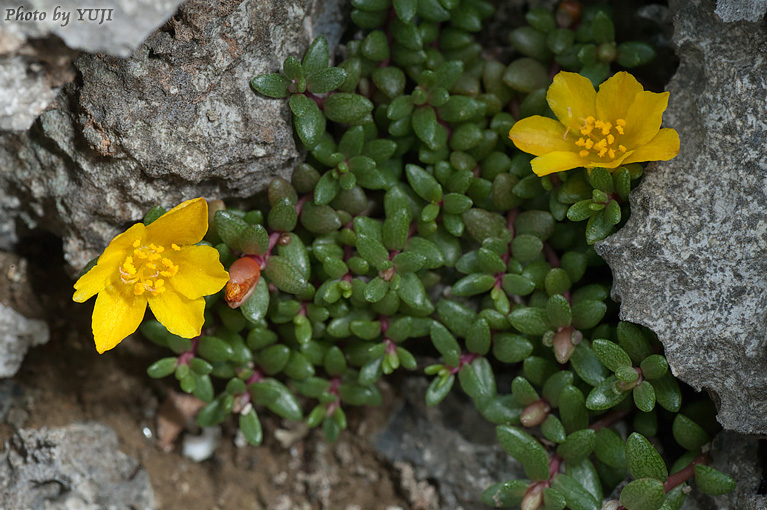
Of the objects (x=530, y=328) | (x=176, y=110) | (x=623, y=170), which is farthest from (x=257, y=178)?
(x=623, y=170)

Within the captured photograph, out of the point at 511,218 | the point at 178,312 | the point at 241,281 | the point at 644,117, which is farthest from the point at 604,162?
the point at 178,312

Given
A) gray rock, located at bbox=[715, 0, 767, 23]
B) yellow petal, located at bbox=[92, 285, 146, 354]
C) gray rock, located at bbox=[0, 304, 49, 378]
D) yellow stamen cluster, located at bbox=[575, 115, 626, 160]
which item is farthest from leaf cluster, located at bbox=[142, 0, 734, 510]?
gray rock, located at bbox=[0, 304, 49, 378]

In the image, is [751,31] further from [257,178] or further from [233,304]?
[233,304]

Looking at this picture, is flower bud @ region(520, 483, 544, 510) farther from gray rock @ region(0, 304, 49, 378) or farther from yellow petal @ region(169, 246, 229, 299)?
gray rock @ region(0, 304, 49, 378)

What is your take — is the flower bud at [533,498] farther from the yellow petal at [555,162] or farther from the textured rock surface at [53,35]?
the textured rock surface at [53,35]

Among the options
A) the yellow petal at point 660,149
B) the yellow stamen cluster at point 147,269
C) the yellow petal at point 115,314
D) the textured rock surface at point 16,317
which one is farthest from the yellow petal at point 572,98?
the textured rock surface at point 16,317

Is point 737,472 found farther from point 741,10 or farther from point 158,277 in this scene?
point 158,277
